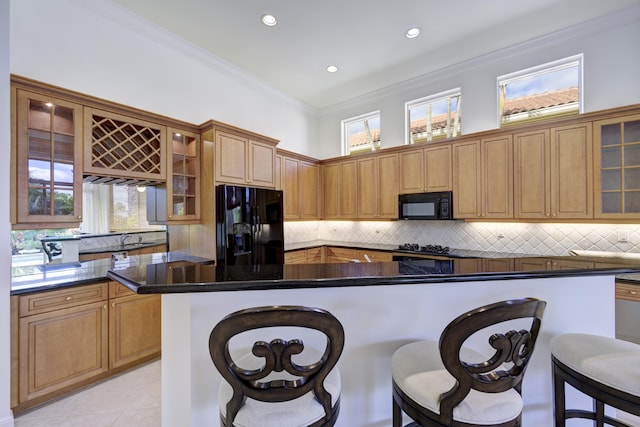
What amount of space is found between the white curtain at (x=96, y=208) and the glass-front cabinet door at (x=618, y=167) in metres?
5.28

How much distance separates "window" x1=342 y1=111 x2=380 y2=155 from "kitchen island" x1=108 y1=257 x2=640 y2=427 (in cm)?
374

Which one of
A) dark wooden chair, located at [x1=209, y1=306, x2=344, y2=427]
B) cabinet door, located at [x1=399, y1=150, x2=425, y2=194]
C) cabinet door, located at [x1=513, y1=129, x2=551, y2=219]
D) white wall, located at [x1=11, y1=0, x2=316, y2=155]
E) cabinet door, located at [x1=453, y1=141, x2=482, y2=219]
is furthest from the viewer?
cabinet door, located at [x1=399, y1=150, x2=425, y2=194]

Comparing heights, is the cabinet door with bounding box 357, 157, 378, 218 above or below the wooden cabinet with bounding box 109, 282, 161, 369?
above

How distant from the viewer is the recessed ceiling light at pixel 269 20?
281cm

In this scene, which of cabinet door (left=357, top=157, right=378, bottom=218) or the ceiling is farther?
cabinet door (left=357, top=157, right=378, bottom=218)

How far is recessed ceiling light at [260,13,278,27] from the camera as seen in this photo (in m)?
2.81

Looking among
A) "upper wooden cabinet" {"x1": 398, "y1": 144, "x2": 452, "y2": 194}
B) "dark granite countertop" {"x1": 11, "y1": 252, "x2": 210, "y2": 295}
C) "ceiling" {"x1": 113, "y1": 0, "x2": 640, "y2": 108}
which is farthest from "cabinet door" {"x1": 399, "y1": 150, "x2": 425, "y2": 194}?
"dark granite countertop" {"x1": 11, "y1": 252, "x2": 210, "y2": 295}

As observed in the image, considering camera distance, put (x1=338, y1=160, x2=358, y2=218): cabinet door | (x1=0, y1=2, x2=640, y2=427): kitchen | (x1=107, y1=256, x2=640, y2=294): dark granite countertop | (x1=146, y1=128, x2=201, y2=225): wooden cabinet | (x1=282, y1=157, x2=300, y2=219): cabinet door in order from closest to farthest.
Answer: (x1=107, y1=256, x2=640, y2=294): dark granite countertop, (x1=0, y1=2, x2=640, y2=427): kitchen, (x1=146, y1=128, x2=201, y2=225): wooden cabinet, (x1=282, y1=157, x2=300, y2=219): cabinet door, (x1=338, y1=160, x2=358, y2=218): cabinet door

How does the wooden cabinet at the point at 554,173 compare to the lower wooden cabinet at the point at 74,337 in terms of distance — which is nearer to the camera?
the lower wooden cabinet at the point at 74,337

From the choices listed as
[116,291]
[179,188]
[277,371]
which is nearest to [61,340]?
[116,291]

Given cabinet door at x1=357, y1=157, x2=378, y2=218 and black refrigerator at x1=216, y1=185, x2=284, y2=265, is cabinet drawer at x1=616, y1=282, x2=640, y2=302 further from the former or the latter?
black refrigerator at x1=216, y1=185, x2=284, y2=265

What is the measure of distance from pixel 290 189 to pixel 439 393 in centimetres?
382

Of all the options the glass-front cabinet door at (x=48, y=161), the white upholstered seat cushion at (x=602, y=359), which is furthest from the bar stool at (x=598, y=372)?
the glass-front cabinet door at (x=48, y=161)

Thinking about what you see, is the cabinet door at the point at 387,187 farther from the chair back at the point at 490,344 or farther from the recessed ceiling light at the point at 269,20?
the chair back at the point at 490,344
